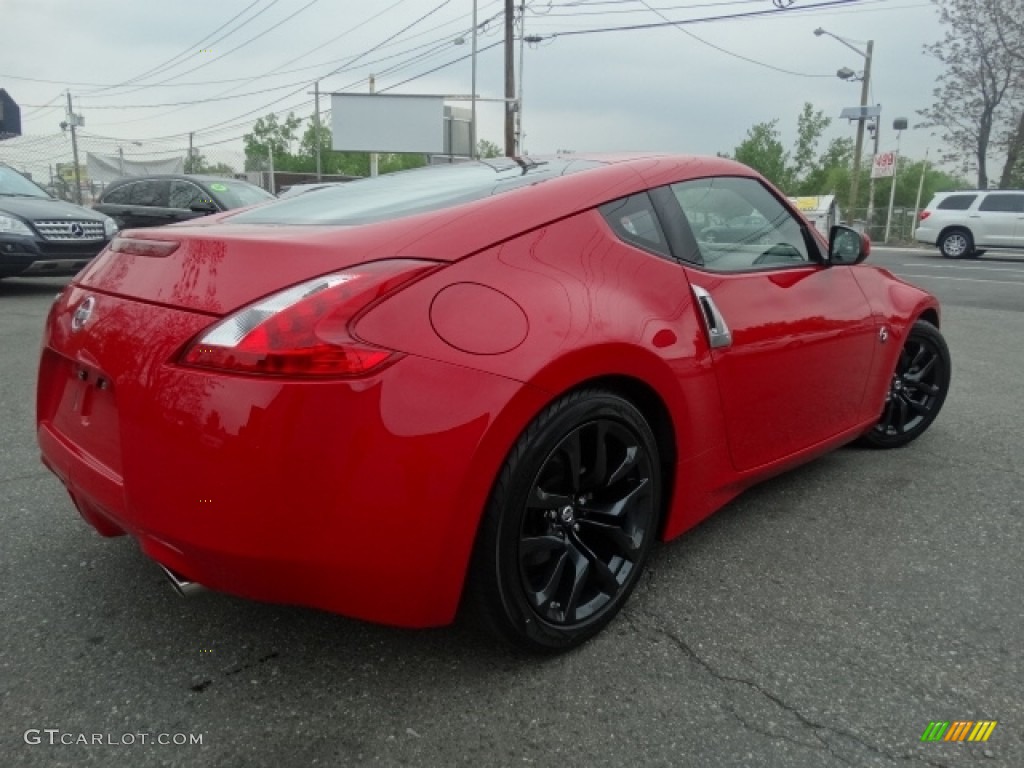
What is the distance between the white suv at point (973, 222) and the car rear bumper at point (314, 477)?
21.9 metres

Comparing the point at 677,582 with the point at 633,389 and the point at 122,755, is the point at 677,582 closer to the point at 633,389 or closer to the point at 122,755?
the point at 633,389

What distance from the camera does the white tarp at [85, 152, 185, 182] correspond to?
35469 mm

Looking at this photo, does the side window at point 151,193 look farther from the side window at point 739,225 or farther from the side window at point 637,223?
the side window at point 637,223

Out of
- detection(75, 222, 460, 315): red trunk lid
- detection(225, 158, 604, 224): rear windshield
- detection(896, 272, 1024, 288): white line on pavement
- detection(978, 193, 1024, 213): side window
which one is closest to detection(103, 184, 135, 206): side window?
detection(225, 158, 604, 224): rear windshield

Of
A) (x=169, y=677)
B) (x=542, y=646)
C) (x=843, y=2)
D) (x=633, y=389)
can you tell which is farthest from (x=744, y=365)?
(x=843, y=2)

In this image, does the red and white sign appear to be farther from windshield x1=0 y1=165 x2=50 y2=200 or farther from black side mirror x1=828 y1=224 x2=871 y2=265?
black side mirror x1=828 y1=224 x2=871 y2=265

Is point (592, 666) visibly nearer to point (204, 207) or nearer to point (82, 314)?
point (82, 314)

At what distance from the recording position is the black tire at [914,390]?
3775 mm

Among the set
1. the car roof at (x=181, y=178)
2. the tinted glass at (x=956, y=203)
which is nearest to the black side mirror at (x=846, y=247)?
the car roof at (x=181, y=178)

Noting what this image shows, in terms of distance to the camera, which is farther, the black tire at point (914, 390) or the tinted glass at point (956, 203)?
the tinted glass at point (956, 203)

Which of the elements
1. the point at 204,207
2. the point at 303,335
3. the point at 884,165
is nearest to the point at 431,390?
the point at 303,335

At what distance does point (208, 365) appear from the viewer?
169cm

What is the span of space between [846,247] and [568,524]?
1791 millimetres

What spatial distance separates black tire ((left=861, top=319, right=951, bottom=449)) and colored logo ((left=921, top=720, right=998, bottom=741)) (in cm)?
208
